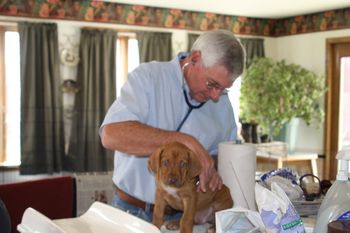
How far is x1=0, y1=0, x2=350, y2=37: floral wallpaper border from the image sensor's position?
15.7ft

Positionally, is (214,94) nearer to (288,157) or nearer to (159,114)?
(159,114)

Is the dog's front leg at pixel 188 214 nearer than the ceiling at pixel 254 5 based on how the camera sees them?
Yes

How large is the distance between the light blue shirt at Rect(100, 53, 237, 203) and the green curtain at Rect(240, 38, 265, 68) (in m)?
4.48

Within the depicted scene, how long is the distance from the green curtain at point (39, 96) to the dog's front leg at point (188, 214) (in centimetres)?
390

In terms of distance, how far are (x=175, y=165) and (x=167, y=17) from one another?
15.2 ft

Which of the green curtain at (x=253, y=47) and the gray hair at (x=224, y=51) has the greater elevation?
the green curtain at (x=253, y=47)

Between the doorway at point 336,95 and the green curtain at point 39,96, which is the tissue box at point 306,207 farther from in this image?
the doorway at point 336,95

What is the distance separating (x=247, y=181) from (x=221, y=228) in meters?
0.31

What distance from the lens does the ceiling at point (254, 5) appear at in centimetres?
493

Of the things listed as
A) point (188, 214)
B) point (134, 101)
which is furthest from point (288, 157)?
point (188, 214)

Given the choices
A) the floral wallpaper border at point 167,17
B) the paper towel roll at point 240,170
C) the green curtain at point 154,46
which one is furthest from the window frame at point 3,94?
the paper towel roll at point 240,170

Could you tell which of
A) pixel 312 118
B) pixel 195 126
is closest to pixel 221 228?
pixel 195 126

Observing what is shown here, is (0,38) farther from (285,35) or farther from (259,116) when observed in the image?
(285,35)

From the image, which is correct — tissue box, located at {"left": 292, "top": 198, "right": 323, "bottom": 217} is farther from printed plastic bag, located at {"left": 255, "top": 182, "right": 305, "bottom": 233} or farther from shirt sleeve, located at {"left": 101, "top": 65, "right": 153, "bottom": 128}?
shirt sleeve, located at {"left": 101, "top": 65, "right": 153, "bottom": 128}
